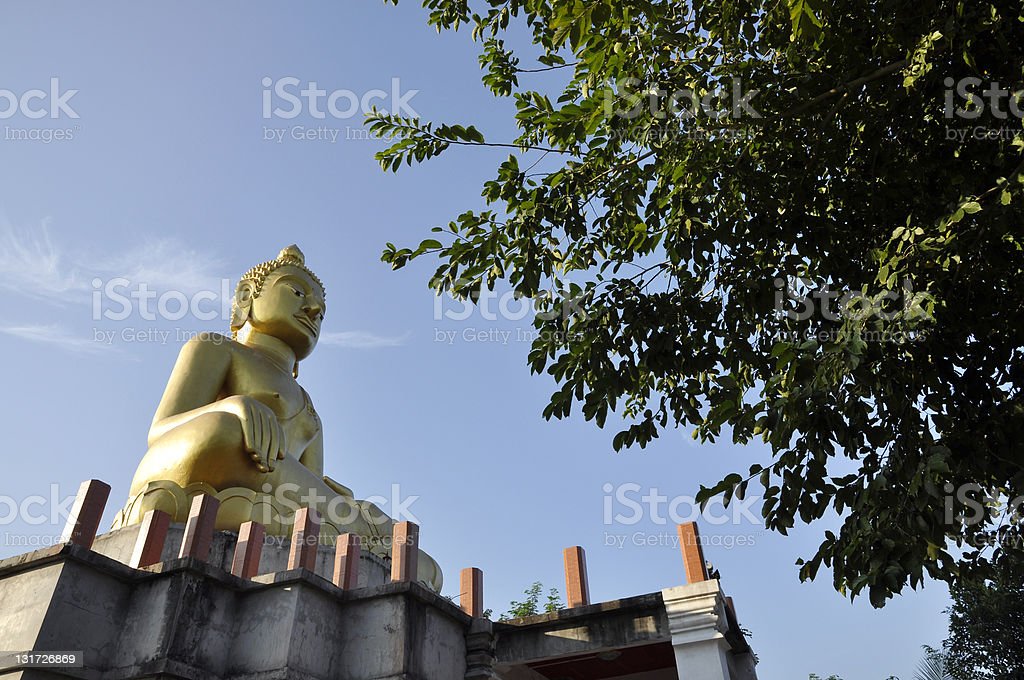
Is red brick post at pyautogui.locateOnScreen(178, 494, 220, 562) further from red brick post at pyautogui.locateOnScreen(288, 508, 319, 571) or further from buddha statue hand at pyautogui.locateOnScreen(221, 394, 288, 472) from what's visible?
buddha statue hand at pyautogui.locateOnScreen(221, 394, 288, 472)

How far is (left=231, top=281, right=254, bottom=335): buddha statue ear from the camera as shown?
12.0 metres

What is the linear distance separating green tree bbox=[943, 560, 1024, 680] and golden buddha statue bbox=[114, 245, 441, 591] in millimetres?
13310

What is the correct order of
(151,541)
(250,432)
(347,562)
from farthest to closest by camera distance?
(250,432)
(347,562)
(151,541)

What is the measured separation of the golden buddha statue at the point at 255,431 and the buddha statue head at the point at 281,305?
2 centimetres

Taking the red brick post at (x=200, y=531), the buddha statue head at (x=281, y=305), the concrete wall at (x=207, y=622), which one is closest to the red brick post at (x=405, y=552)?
the concrete wall at (x=207, y=622)

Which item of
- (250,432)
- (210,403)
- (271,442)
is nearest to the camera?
(250,432)

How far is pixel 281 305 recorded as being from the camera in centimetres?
1182

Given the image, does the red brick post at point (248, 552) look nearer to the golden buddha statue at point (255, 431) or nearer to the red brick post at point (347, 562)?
the red brick post at point (347, 562)

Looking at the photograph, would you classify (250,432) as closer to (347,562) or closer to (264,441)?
(264,441)

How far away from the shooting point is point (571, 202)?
235 inches

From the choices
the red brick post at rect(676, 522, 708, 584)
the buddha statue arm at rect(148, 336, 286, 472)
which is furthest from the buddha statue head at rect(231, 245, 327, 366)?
the red brick post at rect(676, 522, 708, 584)

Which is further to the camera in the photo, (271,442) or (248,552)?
(271,442)

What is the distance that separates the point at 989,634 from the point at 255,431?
16.0 m

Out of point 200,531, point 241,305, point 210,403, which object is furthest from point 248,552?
point 241,305
